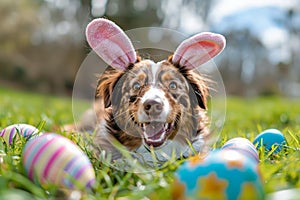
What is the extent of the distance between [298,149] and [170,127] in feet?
2.31

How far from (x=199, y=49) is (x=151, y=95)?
0.42 m

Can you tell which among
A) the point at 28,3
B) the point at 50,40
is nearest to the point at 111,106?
the point at 50,40

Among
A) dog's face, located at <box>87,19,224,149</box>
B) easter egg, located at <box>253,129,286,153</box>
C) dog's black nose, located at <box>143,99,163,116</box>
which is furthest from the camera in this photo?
easter egg, located at <box>253,129,286,153</box>

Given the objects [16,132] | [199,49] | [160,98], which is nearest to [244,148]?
[160,98]

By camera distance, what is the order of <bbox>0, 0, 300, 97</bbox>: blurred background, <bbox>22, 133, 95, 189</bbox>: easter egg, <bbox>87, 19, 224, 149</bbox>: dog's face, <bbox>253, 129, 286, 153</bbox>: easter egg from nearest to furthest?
<bbox>22, 133, 95, 189</bbox>: easter egg < <bbox>87, 19, 224, 149</bbox>: dog's face < <bbox>253, 129, 286, 153</bbox>: easter egg < <bbox>0, 0, 300, 97</bbox>: blurred background

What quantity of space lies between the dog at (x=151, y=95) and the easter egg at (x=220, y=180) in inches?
30.6

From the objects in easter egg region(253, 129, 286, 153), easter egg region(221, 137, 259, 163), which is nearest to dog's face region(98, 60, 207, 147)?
easter egg region(221, 137, 259, 163)

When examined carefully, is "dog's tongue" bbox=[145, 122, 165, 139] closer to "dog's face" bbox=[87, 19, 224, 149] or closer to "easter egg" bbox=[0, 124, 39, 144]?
"dog's face" bbox=[87, 19, 224, 149]

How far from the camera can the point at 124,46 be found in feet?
7.50

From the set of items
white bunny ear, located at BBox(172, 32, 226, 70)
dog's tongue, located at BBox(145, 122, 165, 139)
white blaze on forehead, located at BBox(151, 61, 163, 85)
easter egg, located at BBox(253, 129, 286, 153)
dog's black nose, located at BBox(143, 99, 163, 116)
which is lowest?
easter egg, located at BBox(253, 129, 286, 153)

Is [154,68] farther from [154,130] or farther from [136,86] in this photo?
[154,130]

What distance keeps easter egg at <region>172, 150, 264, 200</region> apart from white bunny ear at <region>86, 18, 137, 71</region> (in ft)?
3.60

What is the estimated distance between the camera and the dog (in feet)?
7.23

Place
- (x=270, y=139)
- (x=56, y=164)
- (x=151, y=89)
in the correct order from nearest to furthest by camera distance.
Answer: (x=56, y=164)
(x=151, y=89)
(x=270, y=139)
